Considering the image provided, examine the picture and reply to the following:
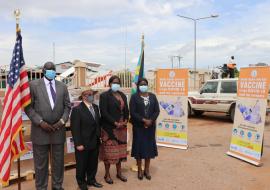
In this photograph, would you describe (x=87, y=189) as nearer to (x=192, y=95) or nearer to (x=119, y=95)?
(x=119, y=95)

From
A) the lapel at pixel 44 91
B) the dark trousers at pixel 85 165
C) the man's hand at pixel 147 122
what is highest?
the lapel at pixel 44 91

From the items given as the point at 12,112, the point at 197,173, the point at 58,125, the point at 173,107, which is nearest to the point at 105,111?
the point at 58,125

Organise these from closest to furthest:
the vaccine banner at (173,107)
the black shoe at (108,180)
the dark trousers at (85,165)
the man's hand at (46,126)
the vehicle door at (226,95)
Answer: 1. the man's hand at (46,126)
2. the dark trousers at (85,165)
3. the black shoe at (108,180)
4. the vaccine banner at (173,107)
5. the vehicle door at (226,95)

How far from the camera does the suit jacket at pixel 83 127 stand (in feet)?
15.1

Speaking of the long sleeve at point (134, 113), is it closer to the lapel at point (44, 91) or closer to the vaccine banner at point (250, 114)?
the lapel at point (44, 91)

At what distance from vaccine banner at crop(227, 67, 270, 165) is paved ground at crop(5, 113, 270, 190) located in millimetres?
287

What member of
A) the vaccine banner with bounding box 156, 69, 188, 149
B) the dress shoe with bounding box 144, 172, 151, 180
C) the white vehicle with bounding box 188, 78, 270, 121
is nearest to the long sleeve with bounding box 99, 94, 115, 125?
the dress shoe with bounding box 144, 172, 151, 180

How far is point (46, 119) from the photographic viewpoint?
4.38 metres

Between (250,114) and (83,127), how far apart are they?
12.8 feet

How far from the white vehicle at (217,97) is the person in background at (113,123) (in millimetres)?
7682

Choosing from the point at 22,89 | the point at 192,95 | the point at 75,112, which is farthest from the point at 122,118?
the point at 192,95

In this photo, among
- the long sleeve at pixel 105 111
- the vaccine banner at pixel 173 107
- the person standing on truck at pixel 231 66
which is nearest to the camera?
the long sleeve at pixel 105 111

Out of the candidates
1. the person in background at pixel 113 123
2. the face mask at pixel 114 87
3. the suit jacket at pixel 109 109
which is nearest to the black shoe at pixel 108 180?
the person in background at pixel 113 123

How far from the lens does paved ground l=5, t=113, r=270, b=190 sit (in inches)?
200
